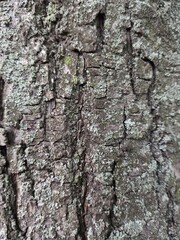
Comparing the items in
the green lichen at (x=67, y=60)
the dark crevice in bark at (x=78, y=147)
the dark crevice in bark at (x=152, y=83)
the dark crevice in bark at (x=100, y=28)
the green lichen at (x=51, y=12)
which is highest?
the green lichen at (x=51, y=12)

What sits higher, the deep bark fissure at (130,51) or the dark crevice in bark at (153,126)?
the deep bark fissure at (130,51)

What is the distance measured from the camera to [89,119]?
2.66ft

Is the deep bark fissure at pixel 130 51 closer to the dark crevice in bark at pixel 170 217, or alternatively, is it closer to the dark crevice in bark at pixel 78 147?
the dark crevice in bark at pixel 78 147

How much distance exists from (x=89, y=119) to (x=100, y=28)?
22 cm

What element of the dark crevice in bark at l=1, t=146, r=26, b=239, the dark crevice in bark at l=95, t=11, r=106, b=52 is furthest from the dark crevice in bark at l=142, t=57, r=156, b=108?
the dark crevice in bark at l=1, t=146, r=26, b=239

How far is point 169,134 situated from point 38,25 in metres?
0.42

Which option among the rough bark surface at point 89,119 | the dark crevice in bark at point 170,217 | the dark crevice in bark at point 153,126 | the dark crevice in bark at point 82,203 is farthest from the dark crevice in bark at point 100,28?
the dark crevice in bark at point 170,217

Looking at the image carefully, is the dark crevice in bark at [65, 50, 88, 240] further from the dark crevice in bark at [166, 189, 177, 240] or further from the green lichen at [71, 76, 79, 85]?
the dark crevice in bark at [166, 189, 177, 240]

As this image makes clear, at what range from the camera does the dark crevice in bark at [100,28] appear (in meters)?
0.79

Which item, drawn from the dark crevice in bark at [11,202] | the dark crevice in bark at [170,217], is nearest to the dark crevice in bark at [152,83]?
the dark crevice in bark at [170,217]

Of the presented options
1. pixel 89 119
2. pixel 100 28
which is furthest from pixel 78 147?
pixel 100 28

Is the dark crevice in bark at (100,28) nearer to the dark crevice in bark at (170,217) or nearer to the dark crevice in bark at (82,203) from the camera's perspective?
the dark crevice in bark at (82,203)

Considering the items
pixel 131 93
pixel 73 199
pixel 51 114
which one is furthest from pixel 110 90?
pixel 73 199

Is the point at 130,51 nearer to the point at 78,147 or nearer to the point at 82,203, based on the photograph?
the point at 78,147
